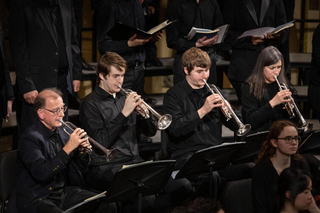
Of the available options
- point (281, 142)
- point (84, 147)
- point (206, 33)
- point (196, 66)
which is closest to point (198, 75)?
point (196, 66)

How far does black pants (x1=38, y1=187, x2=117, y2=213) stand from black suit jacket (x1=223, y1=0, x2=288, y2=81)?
7.57 ft

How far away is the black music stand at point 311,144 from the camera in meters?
4.15

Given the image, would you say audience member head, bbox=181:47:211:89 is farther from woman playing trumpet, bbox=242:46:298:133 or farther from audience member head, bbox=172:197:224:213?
audience member head, bbox=172:197:224:213

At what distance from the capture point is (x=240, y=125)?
4180mm

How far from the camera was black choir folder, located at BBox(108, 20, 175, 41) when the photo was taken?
14.7ft

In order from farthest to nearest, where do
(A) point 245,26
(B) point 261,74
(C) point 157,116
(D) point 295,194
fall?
(A) point 245,26, (B) point 261,74, (C) point 157,116, (D) point 295,194

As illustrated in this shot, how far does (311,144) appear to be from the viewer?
425 centimetres

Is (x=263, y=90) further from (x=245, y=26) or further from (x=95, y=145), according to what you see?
(x=95, y=145)

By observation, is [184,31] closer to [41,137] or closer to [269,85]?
[269,85]

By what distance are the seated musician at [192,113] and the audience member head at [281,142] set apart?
500mm

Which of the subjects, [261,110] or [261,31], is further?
[261,31]

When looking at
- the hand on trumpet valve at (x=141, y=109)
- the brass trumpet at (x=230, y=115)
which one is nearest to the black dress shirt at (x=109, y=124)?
the hand on trumpet valve at (x=141, y=109)

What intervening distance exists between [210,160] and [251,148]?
0.54m

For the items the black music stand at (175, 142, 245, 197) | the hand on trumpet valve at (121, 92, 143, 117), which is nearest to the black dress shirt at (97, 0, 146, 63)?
the hand on trumpet valve at (121, 92, 143, 117)
